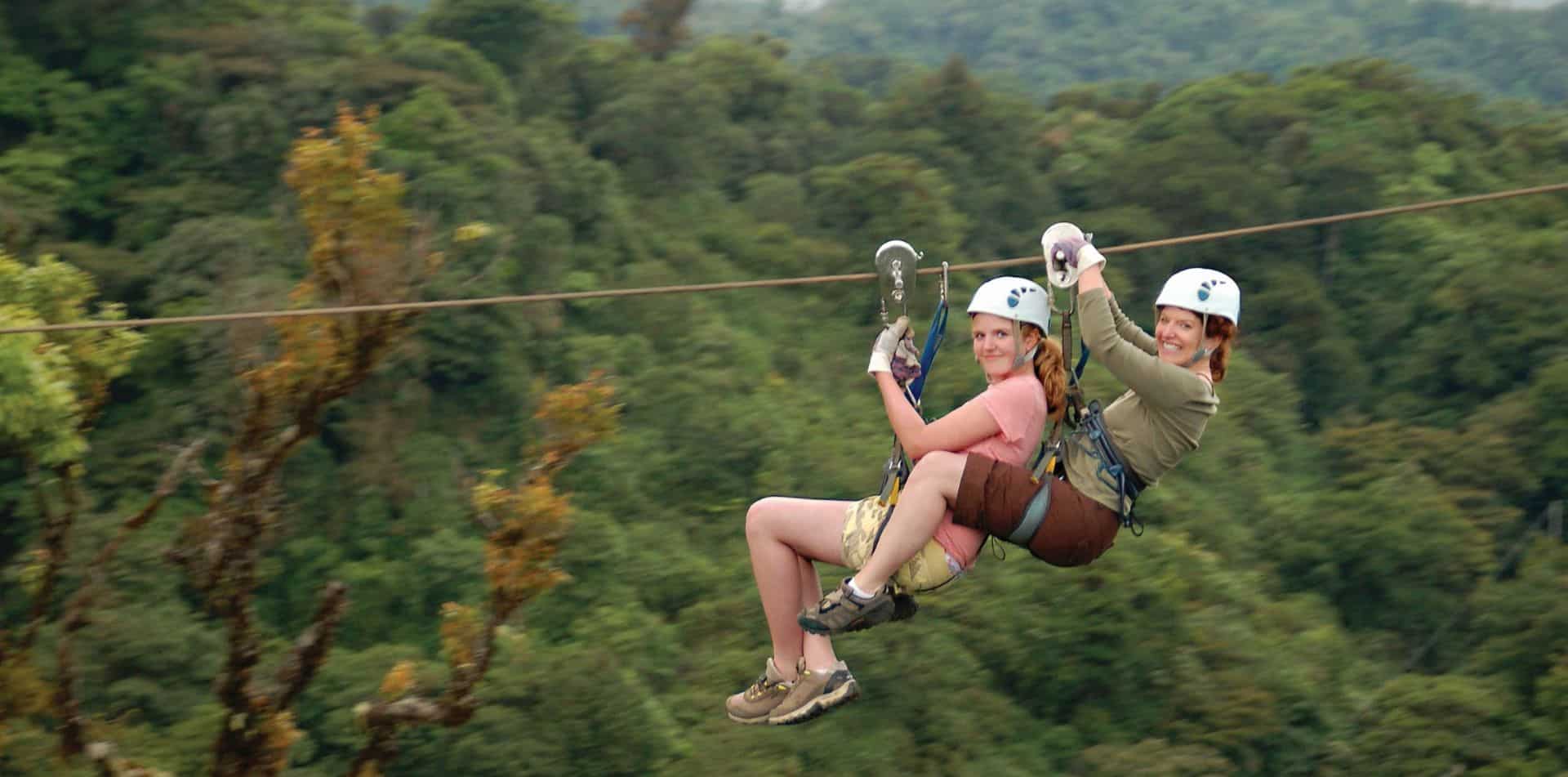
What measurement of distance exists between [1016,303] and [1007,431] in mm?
302

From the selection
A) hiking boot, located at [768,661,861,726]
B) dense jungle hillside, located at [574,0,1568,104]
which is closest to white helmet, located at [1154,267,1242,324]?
hiking boot, located at [768,661,861,726]

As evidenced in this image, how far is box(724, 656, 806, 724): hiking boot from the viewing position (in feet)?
15.7

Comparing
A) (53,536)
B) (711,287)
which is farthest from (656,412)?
(711,287)

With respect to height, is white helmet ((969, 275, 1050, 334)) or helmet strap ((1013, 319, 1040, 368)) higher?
white helmet ((969, 275, 1050, 334))

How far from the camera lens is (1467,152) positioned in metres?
37.8

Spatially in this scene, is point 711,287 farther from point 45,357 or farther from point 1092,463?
point 45,357

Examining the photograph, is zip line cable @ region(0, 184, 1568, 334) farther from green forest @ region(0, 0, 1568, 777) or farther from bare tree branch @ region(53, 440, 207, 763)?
bare tree branch @ region(53, 440, 207, 763)

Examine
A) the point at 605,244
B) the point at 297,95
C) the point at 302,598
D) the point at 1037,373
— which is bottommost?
the point at 302,598

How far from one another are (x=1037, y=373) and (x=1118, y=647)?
59.2 ft

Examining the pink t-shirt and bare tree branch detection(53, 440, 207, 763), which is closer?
the pink t-shirt

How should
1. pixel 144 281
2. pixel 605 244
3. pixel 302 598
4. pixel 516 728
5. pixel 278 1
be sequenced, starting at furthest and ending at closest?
pixel 278 1, pixel 605 244, pixel 144 281, pixel 302 598, pixel 516 728

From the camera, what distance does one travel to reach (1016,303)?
14.6 feet

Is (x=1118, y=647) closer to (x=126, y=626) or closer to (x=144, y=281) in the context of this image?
(x=126, y=626)

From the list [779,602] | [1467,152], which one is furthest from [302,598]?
[1467,152]
